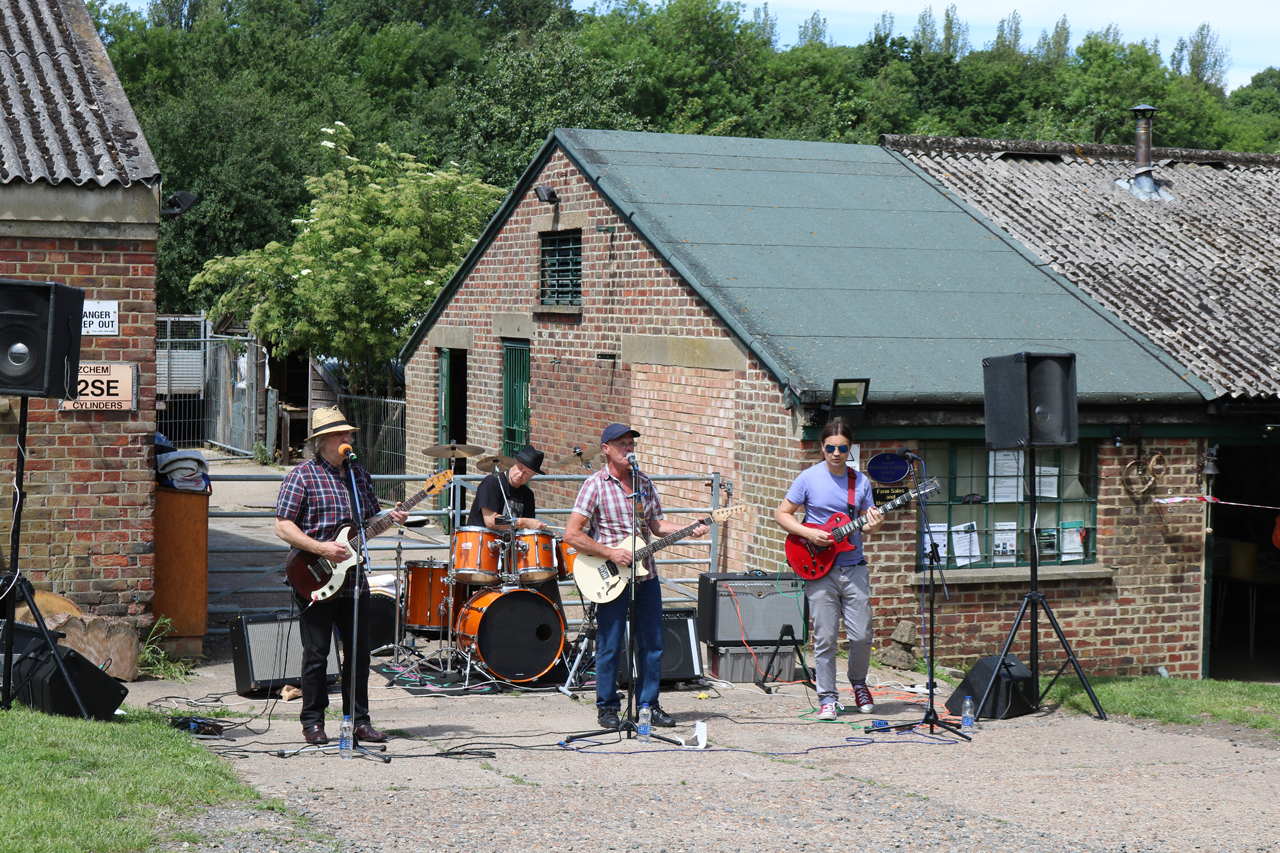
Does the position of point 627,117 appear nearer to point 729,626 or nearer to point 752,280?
point 752,280

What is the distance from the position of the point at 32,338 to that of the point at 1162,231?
455 inches

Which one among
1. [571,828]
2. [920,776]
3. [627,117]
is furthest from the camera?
[627,117]

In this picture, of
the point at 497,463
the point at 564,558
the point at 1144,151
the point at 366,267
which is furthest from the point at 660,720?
the point at 366,267

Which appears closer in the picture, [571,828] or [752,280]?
[571,828]

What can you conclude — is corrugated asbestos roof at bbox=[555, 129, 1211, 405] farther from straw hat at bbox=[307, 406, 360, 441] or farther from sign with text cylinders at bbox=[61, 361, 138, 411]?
sign with text cylinders at bbox=[61, 361, 138, 411]

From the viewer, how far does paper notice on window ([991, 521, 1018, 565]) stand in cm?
1084

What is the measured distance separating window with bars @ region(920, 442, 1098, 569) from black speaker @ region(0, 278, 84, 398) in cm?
655

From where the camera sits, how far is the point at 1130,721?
8.61 m

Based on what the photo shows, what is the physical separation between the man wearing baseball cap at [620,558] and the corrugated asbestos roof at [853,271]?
2686mm

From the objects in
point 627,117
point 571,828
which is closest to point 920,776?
point 571,828

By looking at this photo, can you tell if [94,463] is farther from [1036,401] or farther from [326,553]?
[1036,401]

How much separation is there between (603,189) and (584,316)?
1516mm

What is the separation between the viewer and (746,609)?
30.8 ft

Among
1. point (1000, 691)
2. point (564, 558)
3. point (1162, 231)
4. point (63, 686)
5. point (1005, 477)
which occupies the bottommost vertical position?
point (1000, 691)
